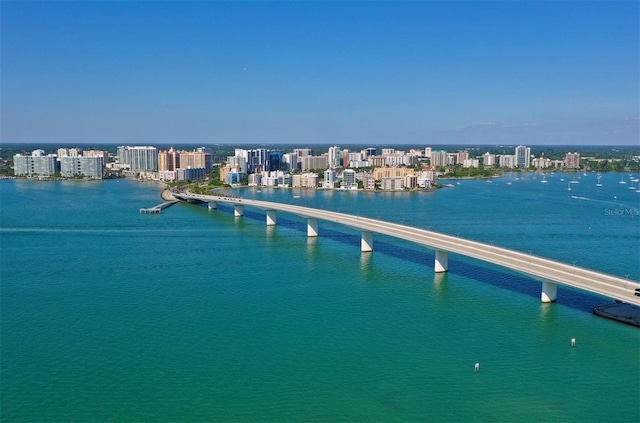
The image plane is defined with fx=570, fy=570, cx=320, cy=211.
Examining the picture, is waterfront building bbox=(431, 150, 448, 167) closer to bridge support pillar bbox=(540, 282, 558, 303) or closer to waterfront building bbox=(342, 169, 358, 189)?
waterfront building bbox=(342, 169, 358, 189)

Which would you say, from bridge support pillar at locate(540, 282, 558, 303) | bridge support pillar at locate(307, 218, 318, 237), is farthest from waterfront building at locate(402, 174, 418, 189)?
bridge support pillar at locate(540, 282, 558, 303)

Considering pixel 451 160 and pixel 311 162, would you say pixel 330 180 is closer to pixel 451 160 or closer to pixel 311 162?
pixel 311 162

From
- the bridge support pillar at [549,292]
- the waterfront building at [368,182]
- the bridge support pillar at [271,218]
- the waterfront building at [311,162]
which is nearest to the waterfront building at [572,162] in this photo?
the waterfront building at [311,162]

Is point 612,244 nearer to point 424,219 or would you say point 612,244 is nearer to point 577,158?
point 424,219

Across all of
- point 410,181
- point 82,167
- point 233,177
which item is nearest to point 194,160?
point 233,177

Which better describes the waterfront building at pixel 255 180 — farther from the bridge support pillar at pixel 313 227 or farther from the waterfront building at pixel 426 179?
the bridge support pillar at pixel 313 227

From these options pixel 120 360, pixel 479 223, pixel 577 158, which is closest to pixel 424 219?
pixel 479 223
